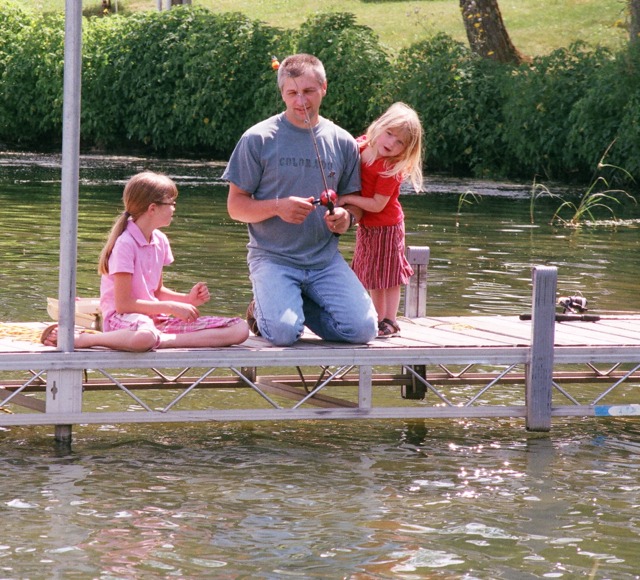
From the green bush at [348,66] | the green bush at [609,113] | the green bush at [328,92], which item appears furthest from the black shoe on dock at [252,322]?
the green bush at [348,66]

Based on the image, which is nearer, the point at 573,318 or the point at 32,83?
the point at 573,318

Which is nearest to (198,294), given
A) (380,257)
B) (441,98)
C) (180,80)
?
(380,257)

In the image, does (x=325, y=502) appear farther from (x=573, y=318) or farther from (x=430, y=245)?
(x=430, y=245)

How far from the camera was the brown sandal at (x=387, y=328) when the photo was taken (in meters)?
7.12

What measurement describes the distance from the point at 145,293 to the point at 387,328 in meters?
1.39

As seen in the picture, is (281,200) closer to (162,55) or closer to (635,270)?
(635,270)

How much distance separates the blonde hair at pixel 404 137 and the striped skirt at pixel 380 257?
354mm

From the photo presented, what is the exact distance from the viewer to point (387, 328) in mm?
7156

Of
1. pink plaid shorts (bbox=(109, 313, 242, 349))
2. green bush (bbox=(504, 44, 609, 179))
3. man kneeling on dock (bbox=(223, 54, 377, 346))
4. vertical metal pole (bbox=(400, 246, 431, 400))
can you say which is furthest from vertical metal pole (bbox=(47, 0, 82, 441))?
green bush (bbox=(504, 44, 609, 179))

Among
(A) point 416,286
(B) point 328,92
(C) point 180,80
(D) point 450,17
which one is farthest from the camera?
(D) point 450,17

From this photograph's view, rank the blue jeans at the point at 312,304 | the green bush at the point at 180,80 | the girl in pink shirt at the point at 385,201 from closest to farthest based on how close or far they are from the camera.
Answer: the blue jeans at the point at 312,304 → the girl in pink shirt at the point at 385,201 → the green bush at the point at 180,80

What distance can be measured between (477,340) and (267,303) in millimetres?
1191

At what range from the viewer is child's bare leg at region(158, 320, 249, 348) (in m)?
6.45

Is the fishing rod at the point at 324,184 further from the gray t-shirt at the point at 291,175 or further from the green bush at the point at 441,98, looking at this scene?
the green bush at the point at 441,98
